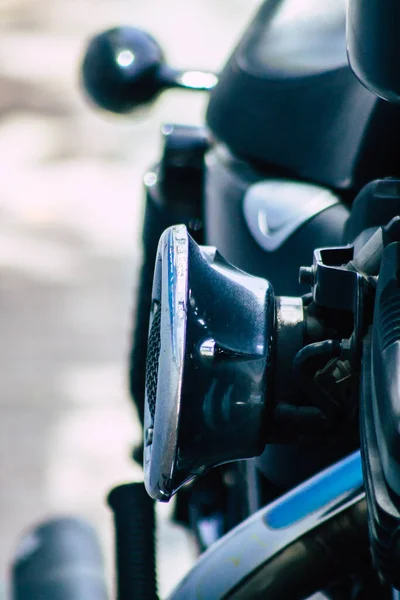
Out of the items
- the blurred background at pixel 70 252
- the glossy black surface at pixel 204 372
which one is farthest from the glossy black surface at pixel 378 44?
the blurred background at pixel 70 252

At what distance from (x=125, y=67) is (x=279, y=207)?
16.4 inches

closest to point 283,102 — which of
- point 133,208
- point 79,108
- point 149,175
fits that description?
point 149,175

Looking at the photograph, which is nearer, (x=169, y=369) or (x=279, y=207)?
(x=169, y=369)

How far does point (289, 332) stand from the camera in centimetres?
69

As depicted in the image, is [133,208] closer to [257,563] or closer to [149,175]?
[149,175]

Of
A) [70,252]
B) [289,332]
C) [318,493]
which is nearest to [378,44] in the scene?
[289,332]

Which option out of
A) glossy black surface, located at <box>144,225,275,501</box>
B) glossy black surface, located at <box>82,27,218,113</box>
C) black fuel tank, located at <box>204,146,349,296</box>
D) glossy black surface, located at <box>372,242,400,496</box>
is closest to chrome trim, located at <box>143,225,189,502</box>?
glossy black surface, located at <box>144,225,275,501</box>

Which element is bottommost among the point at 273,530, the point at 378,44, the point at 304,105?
the point at 273,530

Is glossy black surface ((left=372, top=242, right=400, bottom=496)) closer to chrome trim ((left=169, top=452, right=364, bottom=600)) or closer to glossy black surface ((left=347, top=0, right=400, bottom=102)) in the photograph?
glossy black surface ((left=347, top=0, right=400, bottom=102))

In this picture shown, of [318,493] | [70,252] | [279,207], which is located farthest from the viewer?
[70,252]

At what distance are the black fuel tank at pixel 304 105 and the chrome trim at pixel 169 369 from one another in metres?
0.32

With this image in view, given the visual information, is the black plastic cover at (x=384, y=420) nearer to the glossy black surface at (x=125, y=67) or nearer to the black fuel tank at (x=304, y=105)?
the black fuel tank at (x=304, y=105)

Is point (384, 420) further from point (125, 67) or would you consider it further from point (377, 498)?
point (125, 67)

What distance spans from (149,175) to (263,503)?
1.71ft
